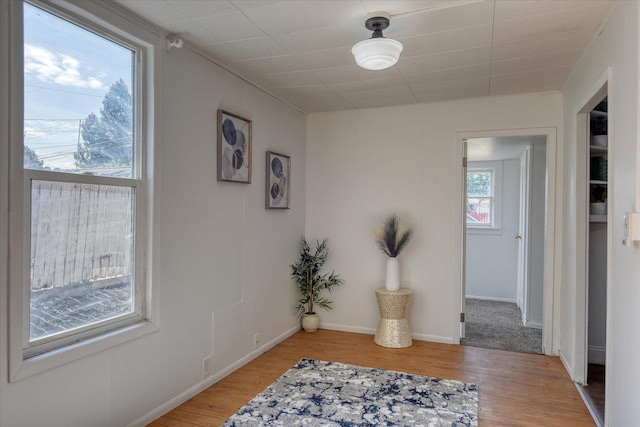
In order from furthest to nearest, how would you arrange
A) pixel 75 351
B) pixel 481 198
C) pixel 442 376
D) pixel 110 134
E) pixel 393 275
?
1. pixel 481 198
2. pixel 393 275
3. pixel 442 376
4. pixel 110 134
5. pixel 75 351

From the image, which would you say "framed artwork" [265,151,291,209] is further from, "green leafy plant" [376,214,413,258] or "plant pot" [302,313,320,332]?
"plant pot" [302,313,320,332]

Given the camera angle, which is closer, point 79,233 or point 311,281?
point 79,233

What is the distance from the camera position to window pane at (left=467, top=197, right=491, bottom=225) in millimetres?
6199

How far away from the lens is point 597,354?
3404mm

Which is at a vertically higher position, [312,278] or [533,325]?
[312,278]

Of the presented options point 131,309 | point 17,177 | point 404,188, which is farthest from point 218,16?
point 404,188

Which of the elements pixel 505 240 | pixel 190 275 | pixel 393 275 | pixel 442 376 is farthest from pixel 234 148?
pixel 505 240

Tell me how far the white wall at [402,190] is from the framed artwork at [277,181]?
54cm

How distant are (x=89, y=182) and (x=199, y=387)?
1553mm

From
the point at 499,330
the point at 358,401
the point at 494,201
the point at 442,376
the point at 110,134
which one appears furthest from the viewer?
the point at 494,201

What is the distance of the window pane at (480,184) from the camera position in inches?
246

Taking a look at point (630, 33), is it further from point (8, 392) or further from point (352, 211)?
point (8, 392)

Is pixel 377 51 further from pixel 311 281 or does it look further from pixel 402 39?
pixel 311 281

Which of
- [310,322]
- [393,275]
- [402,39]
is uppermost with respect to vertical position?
[402,39]
